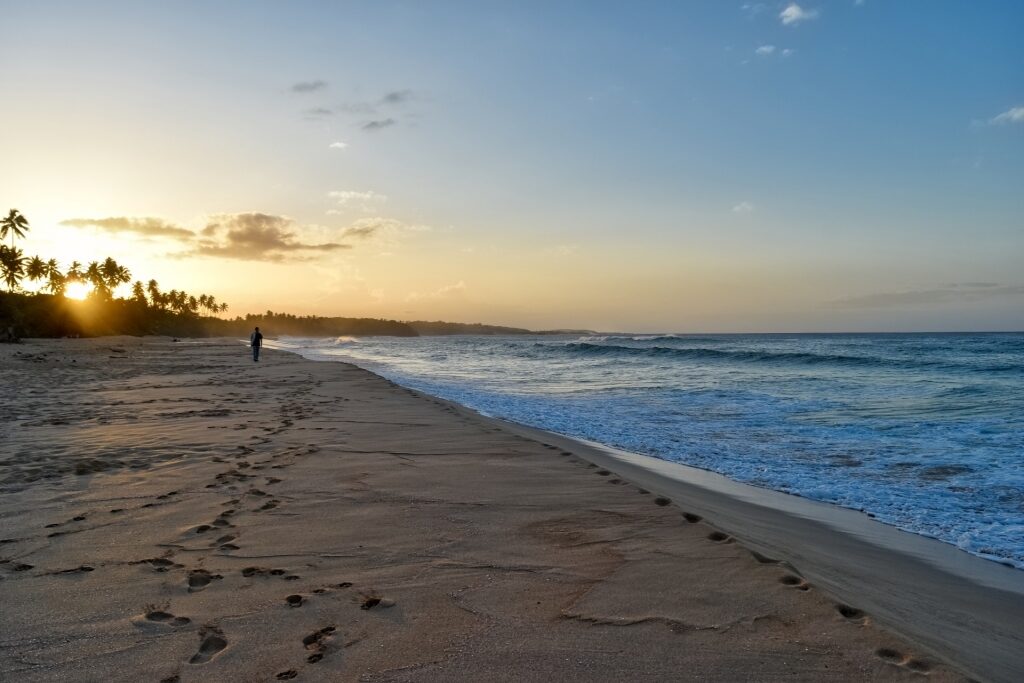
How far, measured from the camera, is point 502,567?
397 centimetres

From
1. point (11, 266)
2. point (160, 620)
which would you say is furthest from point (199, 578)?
point (11, 266)

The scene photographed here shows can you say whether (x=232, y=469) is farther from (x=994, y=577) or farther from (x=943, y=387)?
(x=943, y=387)

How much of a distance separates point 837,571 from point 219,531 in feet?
15.5

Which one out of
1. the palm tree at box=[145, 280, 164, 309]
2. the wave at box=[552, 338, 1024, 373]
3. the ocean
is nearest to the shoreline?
the ocean

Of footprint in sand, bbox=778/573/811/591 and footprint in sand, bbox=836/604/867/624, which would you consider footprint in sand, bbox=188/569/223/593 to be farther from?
footprint in sand, bbox=836/604/867/624

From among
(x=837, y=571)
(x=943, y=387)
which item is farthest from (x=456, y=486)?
(x=943, y=387)

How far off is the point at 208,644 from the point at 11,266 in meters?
76.3

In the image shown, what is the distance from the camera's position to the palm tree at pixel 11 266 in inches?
2343

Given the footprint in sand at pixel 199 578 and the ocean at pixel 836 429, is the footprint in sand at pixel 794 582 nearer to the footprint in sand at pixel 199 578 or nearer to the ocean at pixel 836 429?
the ocean at pixel 836 429

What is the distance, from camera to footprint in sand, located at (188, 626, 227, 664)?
2.81 meters

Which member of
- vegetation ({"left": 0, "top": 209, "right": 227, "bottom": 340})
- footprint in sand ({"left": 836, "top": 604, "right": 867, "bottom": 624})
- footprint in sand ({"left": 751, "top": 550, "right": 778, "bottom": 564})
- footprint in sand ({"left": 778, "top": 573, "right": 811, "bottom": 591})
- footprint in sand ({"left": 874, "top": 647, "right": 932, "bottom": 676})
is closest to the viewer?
footprint in sand ({"left": 874, "top": 647, "right": 932, "bottom": 676})

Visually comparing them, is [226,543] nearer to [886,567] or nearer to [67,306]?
[886,567]

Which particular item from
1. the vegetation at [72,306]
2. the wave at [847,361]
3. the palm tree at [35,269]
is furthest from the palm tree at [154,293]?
the wave at [847,361]

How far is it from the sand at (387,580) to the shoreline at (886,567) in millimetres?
296
